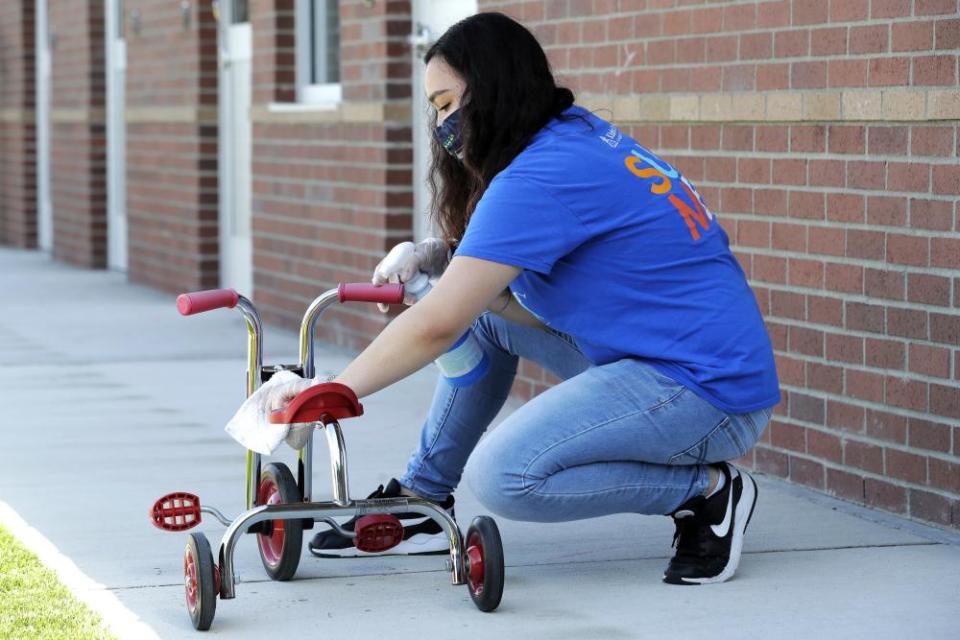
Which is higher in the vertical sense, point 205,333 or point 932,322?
point 932,322

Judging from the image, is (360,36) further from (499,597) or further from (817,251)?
(499,597)

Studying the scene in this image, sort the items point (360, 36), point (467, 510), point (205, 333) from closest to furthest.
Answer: point (467, 510), point (360, 36), point (205, 333)

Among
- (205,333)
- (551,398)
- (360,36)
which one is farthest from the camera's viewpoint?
(205,333)

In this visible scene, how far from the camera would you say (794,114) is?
17.8 ft

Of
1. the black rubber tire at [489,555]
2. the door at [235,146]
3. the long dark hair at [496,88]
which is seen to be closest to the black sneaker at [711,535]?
the black rubber tire at [489,555]

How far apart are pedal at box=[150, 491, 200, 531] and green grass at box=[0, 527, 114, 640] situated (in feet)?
0.86

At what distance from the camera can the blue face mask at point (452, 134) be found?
4.11m

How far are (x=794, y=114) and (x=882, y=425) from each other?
3.23 ft

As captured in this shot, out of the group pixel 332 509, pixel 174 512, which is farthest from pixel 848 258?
pixel 174 512

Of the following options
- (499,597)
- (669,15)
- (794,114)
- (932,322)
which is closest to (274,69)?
(669,15)

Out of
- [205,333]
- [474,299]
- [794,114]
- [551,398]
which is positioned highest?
[794,114]

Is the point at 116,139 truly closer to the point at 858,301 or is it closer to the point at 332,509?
the point at 858,301

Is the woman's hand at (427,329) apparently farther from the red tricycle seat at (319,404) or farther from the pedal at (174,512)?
the pedal at (174,512)

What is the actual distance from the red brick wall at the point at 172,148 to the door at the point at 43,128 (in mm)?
3315
